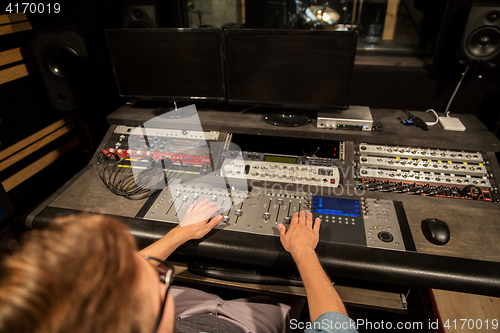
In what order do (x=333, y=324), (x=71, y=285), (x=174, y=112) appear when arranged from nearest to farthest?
(x=71, y=285) < (x=333, y=324) < (x=174, y=112)

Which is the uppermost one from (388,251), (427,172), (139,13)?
(139,13)

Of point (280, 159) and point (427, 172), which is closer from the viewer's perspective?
point (427, 172)

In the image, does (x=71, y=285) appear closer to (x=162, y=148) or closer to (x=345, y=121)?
(x=162, y=148)

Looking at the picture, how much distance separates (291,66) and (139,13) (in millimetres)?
1038

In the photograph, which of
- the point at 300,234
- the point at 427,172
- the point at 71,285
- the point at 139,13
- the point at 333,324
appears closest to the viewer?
the point at 71,285

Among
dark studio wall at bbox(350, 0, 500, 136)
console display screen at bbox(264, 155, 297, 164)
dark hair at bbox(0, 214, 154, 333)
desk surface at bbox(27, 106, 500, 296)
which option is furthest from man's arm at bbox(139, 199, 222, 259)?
dark studio wall at bbox(350, 0, 500, 136)

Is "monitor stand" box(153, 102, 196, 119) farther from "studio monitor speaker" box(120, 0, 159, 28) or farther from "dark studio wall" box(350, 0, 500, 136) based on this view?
"dark studio wall" box(350, 0, 500, 136)

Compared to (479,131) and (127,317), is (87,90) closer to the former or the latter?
(127,317)

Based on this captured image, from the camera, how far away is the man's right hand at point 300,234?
1035mm

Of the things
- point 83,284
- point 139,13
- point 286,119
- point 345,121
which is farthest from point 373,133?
point 139,13

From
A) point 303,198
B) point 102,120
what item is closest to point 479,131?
point 303,198

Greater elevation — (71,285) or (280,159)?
(71,285)

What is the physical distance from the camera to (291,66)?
1380 mm

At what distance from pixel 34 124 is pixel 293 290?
2.02 metres
